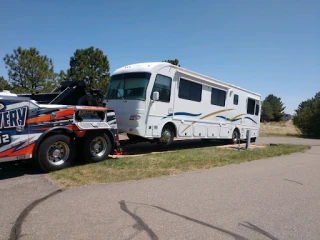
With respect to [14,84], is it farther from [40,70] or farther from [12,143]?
[12,143]

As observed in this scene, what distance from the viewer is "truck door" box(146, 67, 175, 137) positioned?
32.4 feet

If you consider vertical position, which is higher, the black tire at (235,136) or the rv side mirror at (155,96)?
the rv side mirror at (155,96)

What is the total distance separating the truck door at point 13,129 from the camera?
19.4 ft

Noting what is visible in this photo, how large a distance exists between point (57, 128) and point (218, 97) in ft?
28.5

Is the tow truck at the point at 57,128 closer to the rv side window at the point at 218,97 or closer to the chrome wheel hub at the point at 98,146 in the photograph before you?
the chrome wheel hub at the point at 98,146

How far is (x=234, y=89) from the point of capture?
15.0 metres

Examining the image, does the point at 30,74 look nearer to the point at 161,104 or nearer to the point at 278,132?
the point at 161,104

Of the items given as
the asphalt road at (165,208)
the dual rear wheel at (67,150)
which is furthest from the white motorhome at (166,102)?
the asphalt road at (165,208)

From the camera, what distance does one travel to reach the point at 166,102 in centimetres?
1054

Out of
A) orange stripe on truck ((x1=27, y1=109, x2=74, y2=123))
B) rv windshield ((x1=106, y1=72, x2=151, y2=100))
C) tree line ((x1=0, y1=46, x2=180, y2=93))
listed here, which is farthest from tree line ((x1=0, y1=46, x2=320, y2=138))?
orange stripe on truck ((x1=27, y1=109, x2=74, y2=123))

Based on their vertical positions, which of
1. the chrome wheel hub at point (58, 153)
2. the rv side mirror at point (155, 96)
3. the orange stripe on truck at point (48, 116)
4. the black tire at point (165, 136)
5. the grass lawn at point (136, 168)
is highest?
the rv side mirror at point (155, 96)

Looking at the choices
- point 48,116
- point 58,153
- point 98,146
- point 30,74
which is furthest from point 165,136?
point 30,74

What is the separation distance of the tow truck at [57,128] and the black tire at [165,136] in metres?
2.16

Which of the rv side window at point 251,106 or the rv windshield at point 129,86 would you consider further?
the rv side window at point 251,106
